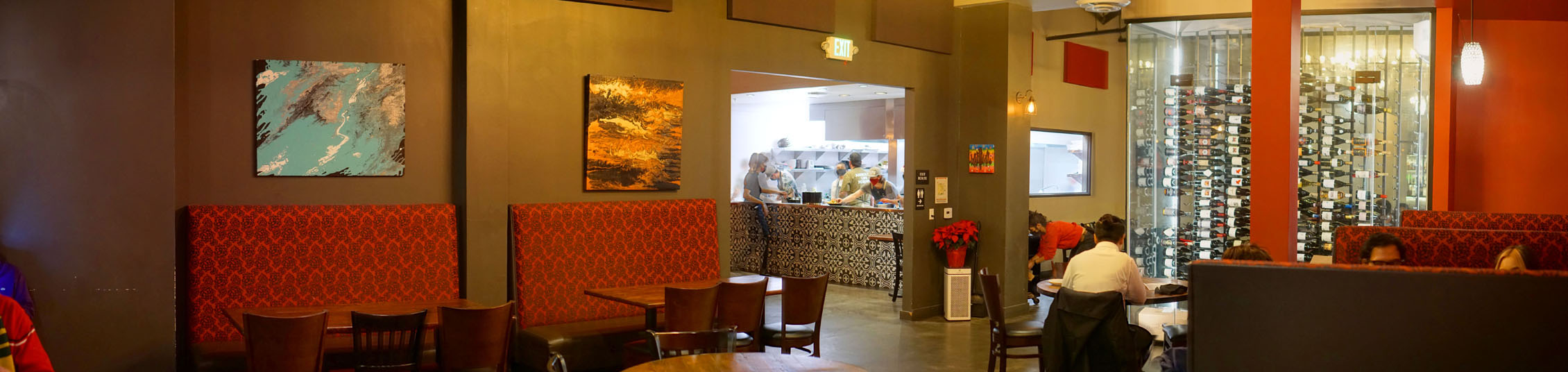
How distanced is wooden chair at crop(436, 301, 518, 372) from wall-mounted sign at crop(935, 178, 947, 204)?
5064mm

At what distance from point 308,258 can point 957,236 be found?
16.6 ft

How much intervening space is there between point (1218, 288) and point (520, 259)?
13.3ft

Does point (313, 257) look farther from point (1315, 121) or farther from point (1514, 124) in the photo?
point (1514, 124)

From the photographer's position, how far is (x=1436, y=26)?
29.6 feet

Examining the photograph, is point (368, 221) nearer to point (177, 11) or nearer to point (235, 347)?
point (235, 347)

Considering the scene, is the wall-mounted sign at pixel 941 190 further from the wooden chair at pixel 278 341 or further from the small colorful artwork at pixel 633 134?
the wooden chair at pixel 278 341

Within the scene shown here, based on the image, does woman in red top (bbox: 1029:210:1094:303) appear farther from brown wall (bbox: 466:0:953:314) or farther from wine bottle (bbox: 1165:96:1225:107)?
brown wall (bbox: 466:0:953:314)

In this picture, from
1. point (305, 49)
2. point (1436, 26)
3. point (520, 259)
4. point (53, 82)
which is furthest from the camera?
point (1436, 26)

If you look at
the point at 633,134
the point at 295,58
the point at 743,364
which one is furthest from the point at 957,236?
the point at 743,364

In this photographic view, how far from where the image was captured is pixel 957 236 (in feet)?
27.4

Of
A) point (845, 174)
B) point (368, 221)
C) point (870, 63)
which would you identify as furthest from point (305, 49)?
point (845, 174)

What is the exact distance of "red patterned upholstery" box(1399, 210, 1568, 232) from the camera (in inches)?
266

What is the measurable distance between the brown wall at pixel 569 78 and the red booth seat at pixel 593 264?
0.14m

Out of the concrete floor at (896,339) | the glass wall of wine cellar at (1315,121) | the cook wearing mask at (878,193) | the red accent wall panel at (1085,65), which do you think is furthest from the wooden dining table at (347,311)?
the red accent wall panel at (1085,65)
